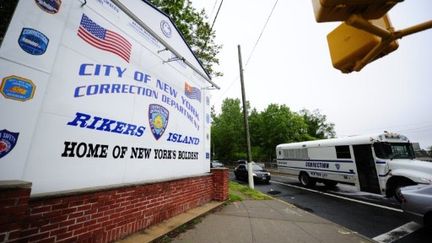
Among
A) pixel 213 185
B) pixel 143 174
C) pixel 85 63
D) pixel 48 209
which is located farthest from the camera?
pixel 213 185

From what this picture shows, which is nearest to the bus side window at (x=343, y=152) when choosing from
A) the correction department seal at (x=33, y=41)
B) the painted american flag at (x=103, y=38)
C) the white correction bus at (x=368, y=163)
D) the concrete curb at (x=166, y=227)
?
the white correction bus at (x=368, y=163)

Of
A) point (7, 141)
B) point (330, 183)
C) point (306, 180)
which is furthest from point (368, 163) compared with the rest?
point (7, 141)

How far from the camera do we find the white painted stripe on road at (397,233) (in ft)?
16.8

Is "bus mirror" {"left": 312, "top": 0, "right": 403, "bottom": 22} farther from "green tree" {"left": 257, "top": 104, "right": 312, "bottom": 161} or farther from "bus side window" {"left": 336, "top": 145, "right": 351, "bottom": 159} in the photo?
"green tree" {"left": 257, "top": 104, "right": 312, "bottom": 161}

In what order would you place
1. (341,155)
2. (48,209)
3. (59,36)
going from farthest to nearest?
(341,155), (59,36), (48,209)

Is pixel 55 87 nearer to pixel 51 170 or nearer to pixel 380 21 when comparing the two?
pixel 51 170

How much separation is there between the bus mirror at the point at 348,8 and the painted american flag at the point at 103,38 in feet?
13.6

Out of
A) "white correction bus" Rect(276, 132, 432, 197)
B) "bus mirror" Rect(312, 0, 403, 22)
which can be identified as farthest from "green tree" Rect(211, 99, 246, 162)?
"bus mirror" Rect(312, 0, 403, 22)

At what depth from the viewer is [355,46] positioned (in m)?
1.35

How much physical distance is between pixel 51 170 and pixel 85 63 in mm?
1973

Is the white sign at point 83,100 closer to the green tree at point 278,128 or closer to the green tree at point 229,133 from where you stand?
the green tree at point 278,128

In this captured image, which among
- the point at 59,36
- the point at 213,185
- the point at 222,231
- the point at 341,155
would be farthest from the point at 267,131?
the point at 59,36

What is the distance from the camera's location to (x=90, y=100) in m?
3.77

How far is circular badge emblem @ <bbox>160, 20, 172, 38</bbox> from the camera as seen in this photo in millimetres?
6494
